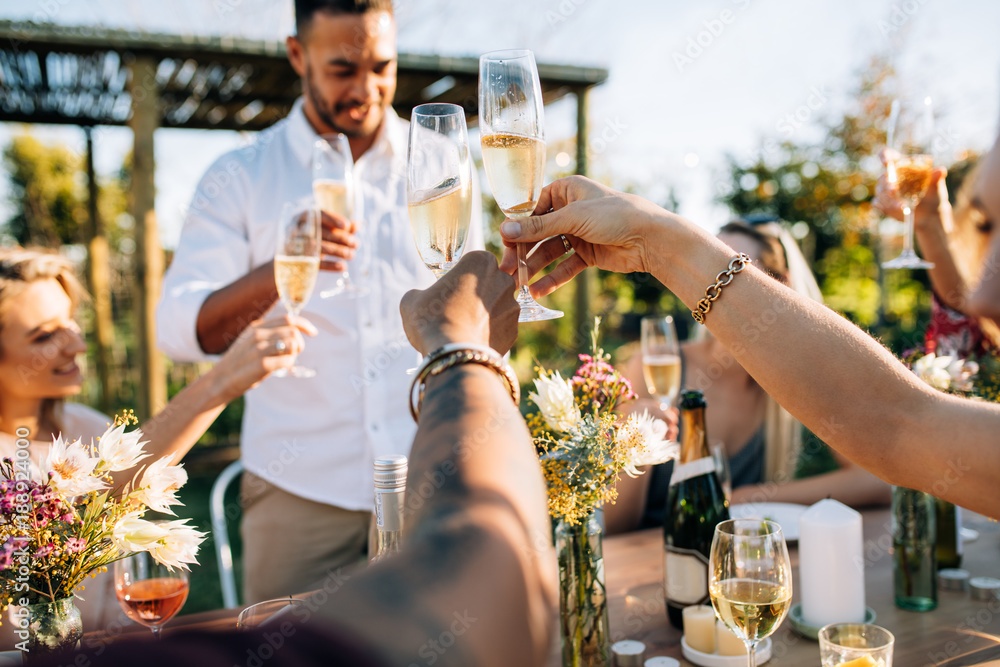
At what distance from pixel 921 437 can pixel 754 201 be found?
964 cm

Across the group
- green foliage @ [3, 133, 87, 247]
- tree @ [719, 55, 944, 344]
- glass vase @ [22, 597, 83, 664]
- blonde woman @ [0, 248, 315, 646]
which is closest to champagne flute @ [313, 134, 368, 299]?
blonde woman @ [0, 248, 315, 646]

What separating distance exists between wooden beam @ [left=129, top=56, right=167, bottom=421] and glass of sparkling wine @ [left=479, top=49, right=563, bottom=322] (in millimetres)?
4244

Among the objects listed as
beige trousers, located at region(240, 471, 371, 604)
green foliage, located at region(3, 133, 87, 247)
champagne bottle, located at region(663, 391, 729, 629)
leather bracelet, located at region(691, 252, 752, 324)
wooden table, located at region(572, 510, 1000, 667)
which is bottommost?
beige trousers, located at region(240, 471, 371, 604)

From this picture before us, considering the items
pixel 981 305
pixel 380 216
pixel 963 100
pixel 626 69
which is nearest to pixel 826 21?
pixel 963 100

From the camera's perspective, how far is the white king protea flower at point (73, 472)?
1.13 metres

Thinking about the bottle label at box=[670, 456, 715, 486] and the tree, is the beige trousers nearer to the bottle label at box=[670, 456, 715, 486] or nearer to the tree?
the bottle label at box=[670, 456, 715, 486]

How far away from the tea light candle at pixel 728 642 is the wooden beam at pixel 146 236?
4.55 metres

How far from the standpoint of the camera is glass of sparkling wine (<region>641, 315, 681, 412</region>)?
261cm

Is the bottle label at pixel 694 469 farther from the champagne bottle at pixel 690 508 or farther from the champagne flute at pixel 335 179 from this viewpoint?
the champagne flute at pixel 335 179

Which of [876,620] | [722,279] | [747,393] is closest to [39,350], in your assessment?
[722,279]

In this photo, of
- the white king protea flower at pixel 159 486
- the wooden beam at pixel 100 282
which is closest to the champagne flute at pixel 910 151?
the white king protea flower at pixel 159 486

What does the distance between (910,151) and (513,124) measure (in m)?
1.51

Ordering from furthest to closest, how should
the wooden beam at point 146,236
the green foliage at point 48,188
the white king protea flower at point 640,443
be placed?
1. the green foliage at point 48,188
2. the wooden beam at point 146,236
3. the white king protea flower at point 640,443

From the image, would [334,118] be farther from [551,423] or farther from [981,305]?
[981,305]
